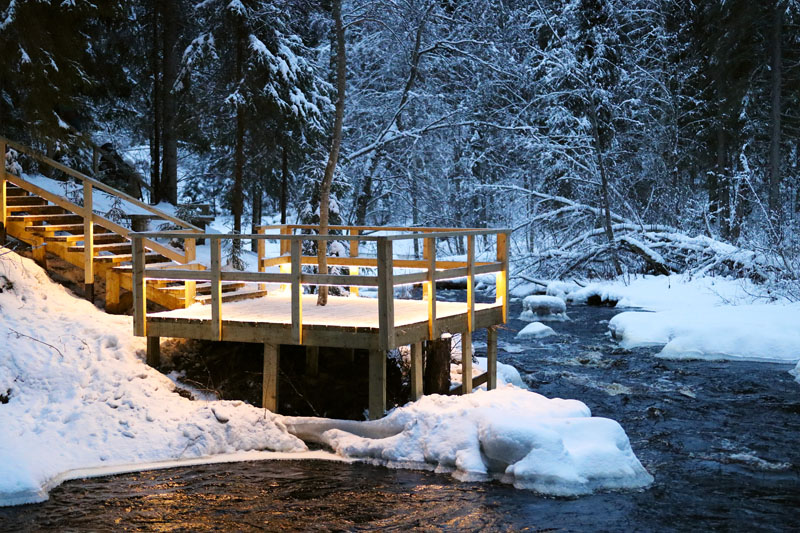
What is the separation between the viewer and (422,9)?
22266 millimetres

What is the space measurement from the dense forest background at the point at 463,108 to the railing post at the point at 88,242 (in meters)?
2.20

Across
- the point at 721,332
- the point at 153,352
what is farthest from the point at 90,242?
the point at 721,332

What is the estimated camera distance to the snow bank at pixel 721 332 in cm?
1542

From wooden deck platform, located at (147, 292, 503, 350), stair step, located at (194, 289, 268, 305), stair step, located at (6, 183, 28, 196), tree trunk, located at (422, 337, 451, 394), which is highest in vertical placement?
stair step, located at (6, 183, 28, 196)

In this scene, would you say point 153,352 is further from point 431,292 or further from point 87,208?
point 431,292

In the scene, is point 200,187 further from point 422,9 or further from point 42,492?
point 42,492

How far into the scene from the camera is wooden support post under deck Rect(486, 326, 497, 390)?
11.5m

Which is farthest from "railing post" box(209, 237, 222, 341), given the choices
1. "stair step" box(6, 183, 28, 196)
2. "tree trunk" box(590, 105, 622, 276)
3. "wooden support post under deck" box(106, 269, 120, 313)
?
"tree trunk" box(590, 105, 622, 276)

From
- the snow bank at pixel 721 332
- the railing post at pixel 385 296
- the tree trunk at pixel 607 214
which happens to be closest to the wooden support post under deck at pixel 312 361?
the railing post at pixel 385 296

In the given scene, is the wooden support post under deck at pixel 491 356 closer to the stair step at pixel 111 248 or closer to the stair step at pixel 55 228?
the stair step at pixel 111 248

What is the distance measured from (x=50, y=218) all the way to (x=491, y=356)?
729cm

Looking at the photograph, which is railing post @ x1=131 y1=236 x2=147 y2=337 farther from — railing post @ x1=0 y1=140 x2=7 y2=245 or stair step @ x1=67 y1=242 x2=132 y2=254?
railing post @ x1=0 y1=140 x2=7 y2=245

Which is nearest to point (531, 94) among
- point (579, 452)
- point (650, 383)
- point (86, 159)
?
point (86, 159)

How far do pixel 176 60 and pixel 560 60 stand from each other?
12.7 m
